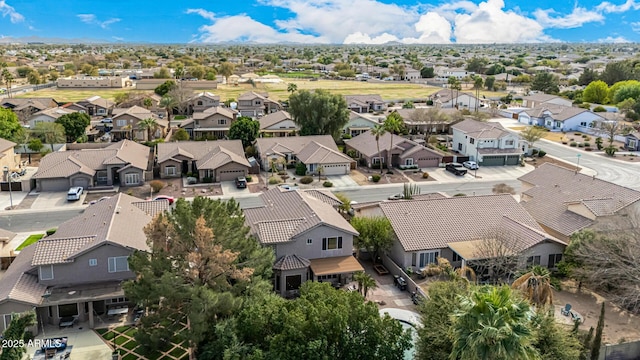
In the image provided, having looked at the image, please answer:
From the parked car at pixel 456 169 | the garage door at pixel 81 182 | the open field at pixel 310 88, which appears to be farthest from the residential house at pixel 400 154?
the open field at pixel 310 88

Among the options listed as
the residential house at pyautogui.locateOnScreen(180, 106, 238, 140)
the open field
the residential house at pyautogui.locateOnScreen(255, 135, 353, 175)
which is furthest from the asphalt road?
the open field

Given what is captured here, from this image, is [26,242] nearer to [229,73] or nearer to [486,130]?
[486,130]

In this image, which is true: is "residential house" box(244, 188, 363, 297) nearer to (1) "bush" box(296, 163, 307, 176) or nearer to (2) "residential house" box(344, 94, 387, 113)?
(1) "bush" box(296, 163, 307, 176)

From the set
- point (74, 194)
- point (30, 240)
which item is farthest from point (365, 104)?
point (30, 240)

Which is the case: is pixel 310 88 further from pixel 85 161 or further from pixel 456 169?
pixel 85 161

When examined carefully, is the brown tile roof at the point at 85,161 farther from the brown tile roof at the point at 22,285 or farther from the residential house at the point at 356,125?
the residential house at the point at 356,125

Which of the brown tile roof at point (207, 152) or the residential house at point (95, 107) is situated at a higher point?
the residential house at point (95, 107)

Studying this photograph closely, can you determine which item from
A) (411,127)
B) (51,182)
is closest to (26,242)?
(51,182)
